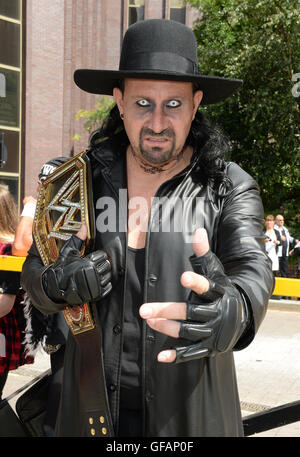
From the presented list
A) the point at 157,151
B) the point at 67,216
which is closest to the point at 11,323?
the point at 67,216

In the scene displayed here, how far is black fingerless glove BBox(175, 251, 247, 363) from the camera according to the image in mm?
1318

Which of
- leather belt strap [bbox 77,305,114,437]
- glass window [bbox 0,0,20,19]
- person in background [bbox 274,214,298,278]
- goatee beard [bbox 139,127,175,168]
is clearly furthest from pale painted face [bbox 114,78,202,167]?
glass window [bbox 0,0,20,19]

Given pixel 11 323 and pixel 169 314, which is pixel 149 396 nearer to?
pixel 169 314

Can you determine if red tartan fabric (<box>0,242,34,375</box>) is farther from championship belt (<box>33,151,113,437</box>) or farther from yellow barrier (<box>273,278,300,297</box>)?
yellow barrier (<box>273,278,300,297</box>)

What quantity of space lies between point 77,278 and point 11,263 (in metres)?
1.29

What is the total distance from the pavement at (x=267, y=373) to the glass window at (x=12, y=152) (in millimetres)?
13487

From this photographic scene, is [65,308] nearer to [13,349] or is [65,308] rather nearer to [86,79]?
[86,79]

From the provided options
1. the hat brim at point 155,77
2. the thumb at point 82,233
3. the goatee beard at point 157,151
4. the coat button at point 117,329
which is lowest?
the coat button at point 117,329

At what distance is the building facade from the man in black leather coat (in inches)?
662

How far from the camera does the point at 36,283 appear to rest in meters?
1.80

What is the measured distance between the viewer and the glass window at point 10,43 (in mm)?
19047

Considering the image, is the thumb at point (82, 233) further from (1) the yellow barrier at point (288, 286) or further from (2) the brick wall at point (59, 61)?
(2) the brick wall at point (59, 61)

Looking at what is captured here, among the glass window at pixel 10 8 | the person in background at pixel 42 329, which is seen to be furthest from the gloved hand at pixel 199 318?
the glass window at pixel 10 8

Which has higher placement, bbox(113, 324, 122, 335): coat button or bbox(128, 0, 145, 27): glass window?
bbox(128, 0, 145, 27): glass window
